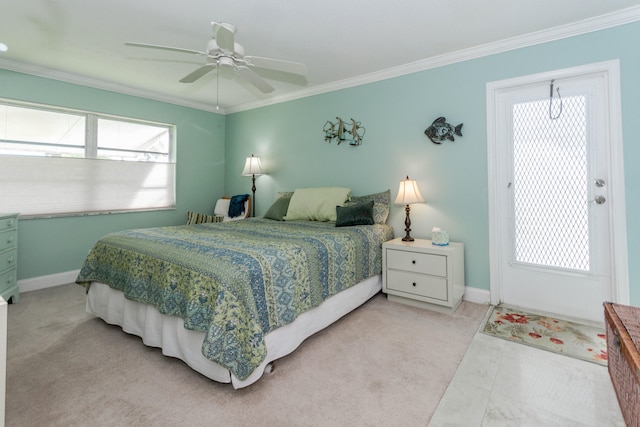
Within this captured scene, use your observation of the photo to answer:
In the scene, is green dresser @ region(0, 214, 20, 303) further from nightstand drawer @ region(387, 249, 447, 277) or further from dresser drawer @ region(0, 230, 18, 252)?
nightstand drawer @ region(387, 249, 447, 277)

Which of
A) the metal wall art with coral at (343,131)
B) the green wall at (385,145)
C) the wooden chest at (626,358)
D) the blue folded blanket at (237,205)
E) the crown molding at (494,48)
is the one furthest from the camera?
the blue folded blanket at (237,205)

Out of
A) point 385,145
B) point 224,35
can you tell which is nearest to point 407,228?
point 385,145

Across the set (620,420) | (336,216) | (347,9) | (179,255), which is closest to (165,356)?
(179,255)

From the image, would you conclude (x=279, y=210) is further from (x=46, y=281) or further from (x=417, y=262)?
(x=46, y=281)

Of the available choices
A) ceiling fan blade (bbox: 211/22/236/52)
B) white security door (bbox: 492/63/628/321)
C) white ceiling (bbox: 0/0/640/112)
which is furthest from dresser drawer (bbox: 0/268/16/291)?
white security door (bbox: 492/63/628/321)

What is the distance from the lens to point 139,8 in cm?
218

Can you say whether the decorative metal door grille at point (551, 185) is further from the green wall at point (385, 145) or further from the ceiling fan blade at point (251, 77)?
the ceiling fan blade at point (251, 77)

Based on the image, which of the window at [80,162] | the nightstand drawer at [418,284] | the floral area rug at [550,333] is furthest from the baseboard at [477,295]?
the window at [80,162]

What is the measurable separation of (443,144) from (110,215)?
158 inches

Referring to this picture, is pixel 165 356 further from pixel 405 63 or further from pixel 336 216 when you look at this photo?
pixel 405 63

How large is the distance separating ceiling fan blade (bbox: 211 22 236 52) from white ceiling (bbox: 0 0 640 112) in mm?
427

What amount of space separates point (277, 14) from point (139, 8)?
0.99 meters

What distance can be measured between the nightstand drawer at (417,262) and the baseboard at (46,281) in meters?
3.63

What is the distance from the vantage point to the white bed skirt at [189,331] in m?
1.67
